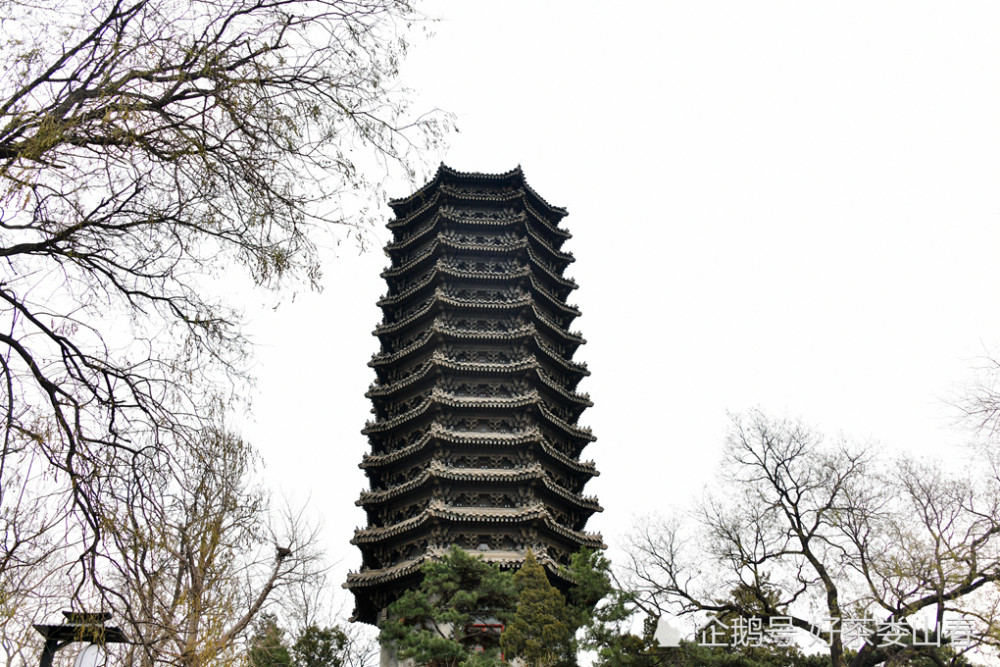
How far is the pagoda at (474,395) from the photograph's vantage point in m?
19.0

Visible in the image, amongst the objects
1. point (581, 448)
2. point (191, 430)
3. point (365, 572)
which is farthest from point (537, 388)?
point (191, 430)

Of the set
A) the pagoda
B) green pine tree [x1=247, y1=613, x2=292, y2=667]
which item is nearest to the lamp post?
green pine tree [x1=247, y1=613, x2=292, y2=667]

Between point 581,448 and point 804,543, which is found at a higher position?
point 581,448

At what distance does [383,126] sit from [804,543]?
16.0 m

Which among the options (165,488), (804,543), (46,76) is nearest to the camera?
(46,76)

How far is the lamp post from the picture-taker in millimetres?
4152

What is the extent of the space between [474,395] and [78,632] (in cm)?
1722

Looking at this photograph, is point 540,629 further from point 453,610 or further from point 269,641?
point 269,641

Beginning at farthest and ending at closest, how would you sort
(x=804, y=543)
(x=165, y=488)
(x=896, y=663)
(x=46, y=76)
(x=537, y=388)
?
(x=537, y=388), (x=804, y=543), (x=896, y=663), (x=165, y=488), (x=46, y=76)

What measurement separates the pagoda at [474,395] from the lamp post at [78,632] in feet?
42.2

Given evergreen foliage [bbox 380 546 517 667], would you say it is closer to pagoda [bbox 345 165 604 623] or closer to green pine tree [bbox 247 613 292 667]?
pagoda [bbox 345 165 604 623]

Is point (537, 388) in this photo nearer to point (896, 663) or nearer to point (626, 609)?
point (626, 609)

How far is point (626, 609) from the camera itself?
47.6 ft

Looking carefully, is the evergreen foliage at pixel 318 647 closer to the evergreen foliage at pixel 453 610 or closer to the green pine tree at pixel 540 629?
the evergreen foliage at pixel 453 610
